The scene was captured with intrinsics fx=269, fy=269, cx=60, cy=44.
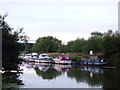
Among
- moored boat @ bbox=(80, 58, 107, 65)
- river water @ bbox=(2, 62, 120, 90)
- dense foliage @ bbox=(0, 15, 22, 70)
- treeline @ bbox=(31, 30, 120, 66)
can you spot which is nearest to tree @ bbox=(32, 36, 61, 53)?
treeline @ bbox=(31, 30, 120, 66)

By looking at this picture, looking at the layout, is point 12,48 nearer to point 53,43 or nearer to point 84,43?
point 84,43

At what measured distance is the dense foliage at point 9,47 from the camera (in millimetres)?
23619

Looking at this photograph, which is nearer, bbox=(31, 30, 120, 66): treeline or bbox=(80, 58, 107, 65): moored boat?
bbox=(31, 30, 120, 66): treeline

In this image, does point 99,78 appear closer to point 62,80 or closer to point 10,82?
point 62,80

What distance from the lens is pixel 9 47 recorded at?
24453 millimetres

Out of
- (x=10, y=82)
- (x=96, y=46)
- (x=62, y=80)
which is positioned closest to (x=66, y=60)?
(x=96, y=46)

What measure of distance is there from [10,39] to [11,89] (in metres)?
6.29

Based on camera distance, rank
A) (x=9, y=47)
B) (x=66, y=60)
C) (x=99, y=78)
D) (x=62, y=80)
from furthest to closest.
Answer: (x=66, y=60)
(x=99, y=78)
(x=62, y=80)
(x=9, y=47)

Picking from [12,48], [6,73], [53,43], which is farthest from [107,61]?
[53,43]

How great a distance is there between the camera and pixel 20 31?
26.8 metres

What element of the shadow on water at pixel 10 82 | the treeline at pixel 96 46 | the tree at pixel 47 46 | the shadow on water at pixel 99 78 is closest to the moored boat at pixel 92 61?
the treeline at pixel 96 46

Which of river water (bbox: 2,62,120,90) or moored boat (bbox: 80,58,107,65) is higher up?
moored boat (bbox: 80,58,107,65)

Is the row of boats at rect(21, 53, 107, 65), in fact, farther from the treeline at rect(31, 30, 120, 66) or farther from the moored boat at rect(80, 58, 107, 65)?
the treeline at rect(31, 30, 120, 66)

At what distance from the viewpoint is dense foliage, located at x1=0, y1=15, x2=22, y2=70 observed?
77.5 ft
